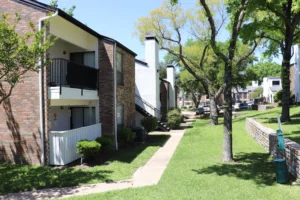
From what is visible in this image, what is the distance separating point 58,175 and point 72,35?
645cm

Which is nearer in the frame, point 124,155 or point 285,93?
point 124,155

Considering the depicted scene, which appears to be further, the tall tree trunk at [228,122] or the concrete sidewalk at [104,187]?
the tall tree trunk at [228,122]

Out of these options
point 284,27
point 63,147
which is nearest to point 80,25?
point 63,147

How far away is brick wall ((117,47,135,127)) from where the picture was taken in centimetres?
1609

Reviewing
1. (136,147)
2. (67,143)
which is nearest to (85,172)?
(67,143)

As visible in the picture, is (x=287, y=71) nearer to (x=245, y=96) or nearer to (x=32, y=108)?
(x=32, y=108)

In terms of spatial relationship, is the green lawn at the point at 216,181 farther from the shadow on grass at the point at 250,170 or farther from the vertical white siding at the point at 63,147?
the vertical white siding at the point at 63,147

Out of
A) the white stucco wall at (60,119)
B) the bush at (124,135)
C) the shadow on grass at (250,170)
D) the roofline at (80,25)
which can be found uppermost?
the roofline at (80,25)

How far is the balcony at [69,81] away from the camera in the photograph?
10870 millimetres

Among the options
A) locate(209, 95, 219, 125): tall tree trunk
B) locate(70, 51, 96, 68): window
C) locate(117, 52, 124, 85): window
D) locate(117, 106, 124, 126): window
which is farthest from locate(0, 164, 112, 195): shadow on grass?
locate(209, 95, 219, 125): tall tree trunk

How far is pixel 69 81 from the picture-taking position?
38.6 feet

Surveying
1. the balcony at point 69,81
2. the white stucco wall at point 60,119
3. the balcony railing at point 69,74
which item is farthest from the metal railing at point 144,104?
the balcony railing at point 69,74

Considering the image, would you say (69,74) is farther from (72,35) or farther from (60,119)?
(60,119)

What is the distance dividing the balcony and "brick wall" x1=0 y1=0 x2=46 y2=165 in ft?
2.58
